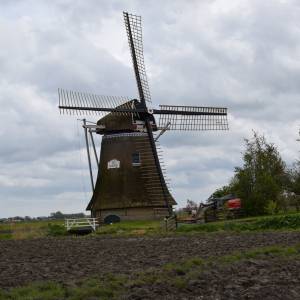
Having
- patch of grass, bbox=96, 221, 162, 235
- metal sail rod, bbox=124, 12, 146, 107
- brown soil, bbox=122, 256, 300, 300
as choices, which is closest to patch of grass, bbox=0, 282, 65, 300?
brown soil, bbox=122, 256, 300, 300

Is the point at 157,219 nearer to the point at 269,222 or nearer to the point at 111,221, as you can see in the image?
the point at 111,221

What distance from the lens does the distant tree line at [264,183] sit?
4384cm

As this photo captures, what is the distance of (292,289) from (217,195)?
39038 mm

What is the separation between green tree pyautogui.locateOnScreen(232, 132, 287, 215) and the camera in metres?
43.8

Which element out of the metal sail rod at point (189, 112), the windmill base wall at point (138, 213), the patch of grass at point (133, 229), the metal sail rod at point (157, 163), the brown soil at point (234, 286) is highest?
the metal sail rod at point (189, 112)

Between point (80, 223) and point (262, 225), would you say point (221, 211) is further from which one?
point (262, 225)

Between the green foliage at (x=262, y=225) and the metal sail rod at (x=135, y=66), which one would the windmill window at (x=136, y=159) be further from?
the green foliage at (x=262, y=225)

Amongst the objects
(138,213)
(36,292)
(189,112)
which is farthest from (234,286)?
(189,112)

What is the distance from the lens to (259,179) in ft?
147

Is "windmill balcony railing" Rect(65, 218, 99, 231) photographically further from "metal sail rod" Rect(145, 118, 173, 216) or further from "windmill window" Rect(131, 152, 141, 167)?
"windmill window" Rect(131, 152, 141, 167)

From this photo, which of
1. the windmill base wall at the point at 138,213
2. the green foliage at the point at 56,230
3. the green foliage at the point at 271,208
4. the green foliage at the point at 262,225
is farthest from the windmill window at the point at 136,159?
the green foliage at the point at 262,225

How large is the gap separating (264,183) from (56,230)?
13519 millimetres

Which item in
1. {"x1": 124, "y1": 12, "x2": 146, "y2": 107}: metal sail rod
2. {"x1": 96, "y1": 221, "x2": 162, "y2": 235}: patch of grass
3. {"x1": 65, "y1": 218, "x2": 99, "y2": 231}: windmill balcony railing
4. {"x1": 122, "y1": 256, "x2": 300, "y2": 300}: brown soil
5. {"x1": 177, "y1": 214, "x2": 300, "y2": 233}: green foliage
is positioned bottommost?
{"x1": 122, "y1": 256, "x2": 300, "y2": 300}: brown soil

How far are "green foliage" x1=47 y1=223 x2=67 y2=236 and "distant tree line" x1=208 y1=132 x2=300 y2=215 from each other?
11.3 m
